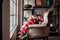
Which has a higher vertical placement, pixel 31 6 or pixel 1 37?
pixel 31 6

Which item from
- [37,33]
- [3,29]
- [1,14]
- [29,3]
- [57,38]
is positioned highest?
[29,3]

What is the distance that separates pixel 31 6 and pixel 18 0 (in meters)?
0.55

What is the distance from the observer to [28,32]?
3.27m

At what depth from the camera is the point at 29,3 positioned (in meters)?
5.83

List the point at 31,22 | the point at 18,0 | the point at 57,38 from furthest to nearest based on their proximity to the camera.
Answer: the point at 18,0, the point at 57,38, the point at 31,22

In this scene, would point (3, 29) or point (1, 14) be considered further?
point (3, 29)

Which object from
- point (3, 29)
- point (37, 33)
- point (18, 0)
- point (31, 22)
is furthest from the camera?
point (18, 0)

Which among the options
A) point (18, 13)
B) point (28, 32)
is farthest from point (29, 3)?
point (28, 32)

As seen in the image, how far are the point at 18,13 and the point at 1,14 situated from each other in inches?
135

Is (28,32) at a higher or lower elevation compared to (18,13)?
lower

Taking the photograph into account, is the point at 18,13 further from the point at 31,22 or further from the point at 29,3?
the point at 31,22

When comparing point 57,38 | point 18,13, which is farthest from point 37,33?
point 18,13

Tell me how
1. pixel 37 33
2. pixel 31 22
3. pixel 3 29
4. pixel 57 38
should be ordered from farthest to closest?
pixel 57 38, pixel 31 22, pixel 37 33, pixel 3 29

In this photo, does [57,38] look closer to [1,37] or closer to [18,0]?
[18,0]
